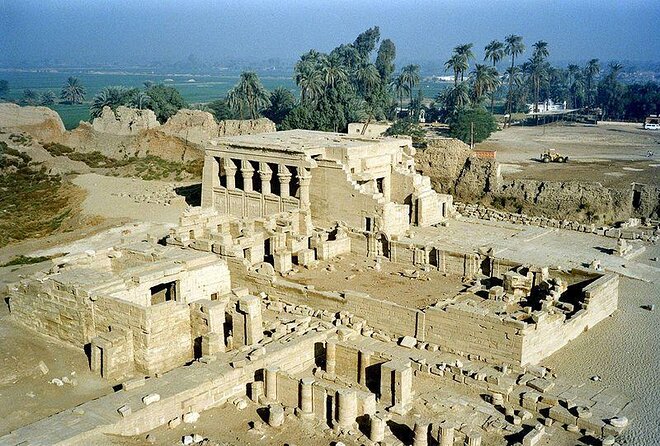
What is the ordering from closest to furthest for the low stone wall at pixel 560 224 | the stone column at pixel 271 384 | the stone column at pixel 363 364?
the stone column at pixel 271 384, the stone column at pixel 363 364, the low stone wall at pixel 560 224

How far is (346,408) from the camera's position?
53.4 feet

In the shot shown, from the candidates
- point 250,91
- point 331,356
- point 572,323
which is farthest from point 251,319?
point 250,91

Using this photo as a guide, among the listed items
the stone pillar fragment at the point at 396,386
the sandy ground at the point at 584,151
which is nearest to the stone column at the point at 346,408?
the stone pillar fragment at the point at 396,386

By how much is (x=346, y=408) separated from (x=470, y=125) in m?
48.2

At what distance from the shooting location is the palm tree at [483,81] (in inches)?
2884

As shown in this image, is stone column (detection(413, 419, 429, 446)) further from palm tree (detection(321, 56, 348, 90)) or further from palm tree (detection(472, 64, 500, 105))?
palm tree (detection(472, 64, 500, 105))

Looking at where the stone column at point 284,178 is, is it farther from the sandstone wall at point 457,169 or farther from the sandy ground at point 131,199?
the sandstone wall at point 457,169

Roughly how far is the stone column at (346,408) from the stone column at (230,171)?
18.8 metres

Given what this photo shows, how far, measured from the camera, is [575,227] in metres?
31.6

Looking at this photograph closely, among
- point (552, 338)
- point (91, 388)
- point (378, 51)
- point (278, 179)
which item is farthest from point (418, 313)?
point (378, 51)

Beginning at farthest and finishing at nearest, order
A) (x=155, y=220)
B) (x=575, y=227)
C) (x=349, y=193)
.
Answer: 1. (x=155, y=220)
2. (x=575, y=227)
3. (x=349, y=193)

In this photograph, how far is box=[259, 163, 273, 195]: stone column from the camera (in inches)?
1254

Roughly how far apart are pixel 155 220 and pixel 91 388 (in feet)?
59.0

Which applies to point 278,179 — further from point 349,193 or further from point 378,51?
point 378,51
